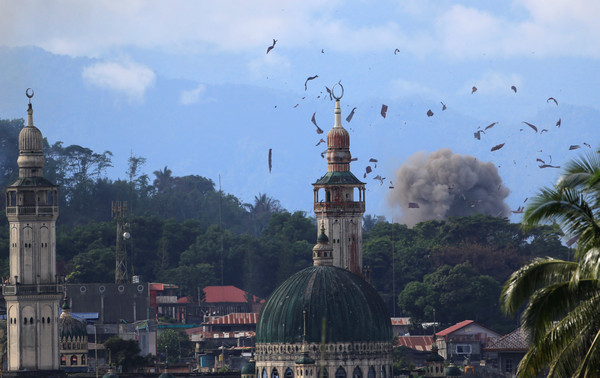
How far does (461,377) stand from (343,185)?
53.4ft

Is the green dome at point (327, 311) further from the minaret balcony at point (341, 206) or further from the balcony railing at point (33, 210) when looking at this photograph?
the balcony railing at point (33, 210)

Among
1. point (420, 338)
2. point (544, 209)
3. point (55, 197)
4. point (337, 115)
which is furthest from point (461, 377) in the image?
point (544, 209)

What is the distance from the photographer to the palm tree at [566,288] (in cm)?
5334

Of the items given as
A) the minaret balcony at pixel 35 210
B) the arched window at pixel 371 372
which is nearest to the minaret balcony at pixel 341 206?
the arched window at pixel 371 372

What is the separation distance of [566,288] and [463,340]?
139448 mm

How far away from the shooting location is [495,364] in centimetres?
17225

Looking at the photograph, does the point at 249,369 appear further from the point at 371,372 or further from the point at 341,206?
the point at 341,206

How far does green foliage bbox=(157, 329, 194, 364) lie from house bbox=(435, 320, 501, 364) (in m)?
23.6

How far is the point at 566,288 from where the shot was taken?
54.3m

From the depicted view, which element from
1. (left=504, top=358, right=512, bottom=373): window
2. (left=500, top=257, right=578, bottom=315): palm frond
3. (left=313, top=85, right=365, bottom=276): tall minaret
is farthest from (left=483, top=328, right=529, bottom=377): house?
(left=500, top=257, right=578, bottom=315): palm frond

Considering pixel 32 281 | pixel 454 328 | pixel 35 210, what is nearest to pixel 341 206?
pixel 35 210

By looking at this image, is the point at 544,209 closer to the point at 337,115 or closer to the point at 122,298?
the point at 337,115

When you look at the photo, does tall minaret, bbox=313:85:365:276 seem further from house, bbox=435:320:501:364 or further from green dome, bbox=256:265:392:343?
house, bbox=435:320:501:364

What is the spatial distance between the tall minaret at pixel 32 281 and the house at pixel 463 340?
57911 millimetres
